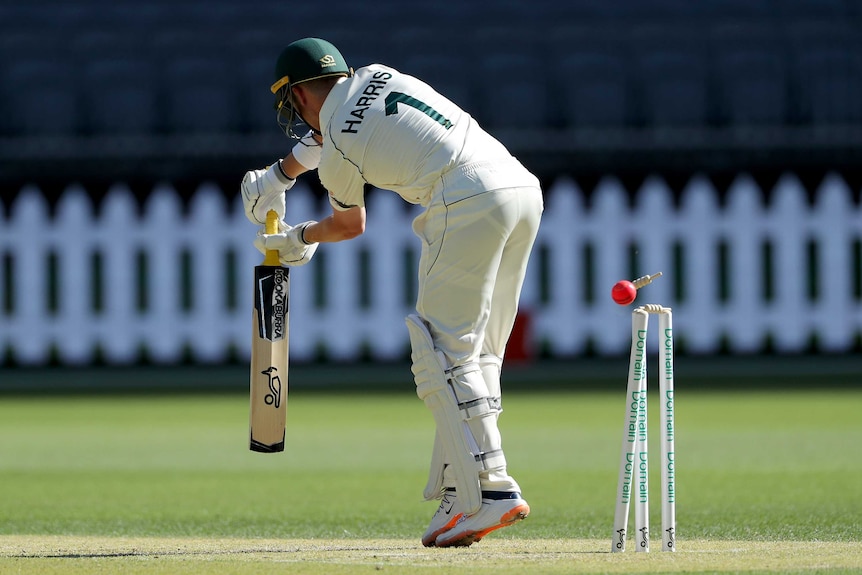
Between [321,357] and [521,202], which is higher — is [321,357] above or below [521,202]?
below

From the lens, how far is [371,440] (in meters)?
8.42

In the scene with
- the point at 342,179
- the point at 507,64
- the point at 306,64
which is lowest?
the point at 342,179

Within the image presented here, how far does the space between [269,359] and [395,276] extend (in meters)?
8.95

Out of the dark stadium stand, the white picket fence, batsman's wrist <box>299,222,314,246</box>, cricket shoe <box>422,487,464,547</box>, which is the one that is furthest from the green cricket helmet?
the dark stadium stand

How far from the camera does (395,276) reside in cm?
1385

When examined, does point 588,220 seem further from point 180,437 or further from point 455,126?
point 455,126

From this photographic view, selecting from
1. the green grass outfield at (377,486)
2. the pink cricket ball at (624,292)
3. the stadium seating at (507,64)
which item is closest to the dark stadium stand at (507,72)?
the stadium seating at (507,64)

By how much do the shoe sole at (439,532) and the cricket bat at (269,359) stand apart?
0.66 metres

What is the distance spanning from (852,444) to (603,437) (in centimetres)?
138

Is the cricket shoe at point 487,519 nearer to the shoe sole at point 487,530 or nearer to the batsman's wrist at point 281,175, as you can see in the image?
the shoe sole at point 487,530

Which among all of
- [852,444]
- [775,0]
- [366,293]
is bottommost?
[852,444]

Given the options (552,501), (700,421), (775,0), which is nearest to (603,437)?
(700,421)

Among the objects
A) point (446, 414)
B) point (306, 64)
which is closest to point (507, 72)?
point (306, 64)

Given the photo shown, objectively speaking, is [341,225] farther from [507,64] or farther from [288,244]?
[507,64]
